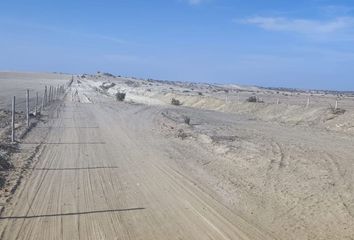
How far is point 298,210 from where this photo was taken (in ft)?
39.9

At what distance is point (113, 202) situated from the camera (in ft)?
40.3

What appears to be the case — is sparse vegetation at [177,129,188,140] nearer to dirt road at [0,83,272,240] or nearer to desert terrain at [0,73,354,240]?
desert terrain at [0,73,354,240]

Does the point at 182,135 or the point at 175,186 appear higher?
the point at 175,186

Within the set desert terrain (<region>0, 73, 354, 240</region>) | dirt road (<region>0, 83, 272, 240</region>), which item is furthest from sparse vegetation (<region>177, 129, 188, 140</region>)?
dirt road (<region>0, 83, 272, 240</region>)

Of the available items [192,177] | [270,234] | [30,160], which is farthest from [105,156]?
[270,234]

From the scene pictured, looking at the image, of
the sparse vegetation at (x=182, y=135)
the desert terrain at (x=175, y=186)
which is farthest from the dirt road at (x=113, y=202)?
the sparse vegetation at (x=182, y=135)

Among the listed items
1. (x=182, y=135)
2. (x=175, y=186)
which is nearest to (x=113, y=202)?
(x=175, y=186)

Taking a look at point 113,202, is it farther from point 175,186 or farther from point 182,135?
point 182,135

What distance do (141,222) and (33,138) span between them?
14.4m

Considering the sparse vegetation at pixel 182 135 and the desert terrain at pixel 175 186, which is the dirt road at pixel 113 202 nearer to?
the desert terrain at pixel 175 186

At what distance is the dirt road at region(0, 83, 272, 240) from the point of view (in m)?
10.0

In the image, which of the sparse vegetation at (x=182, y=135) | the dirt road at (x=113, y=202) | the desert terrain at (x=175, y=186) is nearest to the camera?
the dirt road at (x=113, y=202)

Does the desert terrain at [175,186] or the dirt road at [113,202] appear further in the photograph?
the desert terrain at [175,186]

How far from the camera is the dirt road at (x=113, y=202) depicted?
32.9ft
